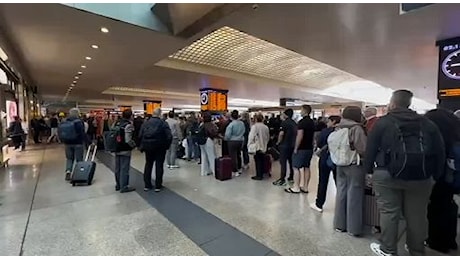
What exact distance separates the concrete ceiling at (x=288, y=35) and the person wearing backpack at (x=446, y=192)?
96.4 inches

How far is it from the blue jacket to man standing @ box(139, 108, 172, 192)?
158 cm

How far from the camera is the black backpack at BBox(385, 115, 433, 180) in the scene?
2.27m

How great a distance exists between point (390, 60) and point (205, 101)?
9.09 meters

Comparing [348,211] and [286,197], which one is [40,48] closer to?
[286,197]

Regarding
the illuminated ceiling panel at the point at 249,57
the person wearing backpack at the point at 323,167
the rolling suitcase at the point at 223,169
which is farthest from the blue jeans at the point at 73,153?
the person wearing backpack at the point at 323,167

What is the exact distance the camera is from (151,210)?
12.7ft

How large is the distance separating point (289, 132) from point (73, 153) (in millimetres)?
4466

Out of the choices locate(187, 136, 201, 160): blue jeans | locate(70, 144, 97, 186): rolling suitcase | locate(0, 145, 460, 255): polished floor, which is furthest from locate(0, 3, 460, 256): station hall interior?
locate(187, 136, 201, 160): blue jeans

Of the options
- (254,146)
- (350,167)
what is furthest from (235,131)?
(350,167)

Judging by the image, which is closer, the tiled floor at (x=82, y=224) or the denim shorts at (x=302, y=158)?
the tiled floor at (x=82, y=224)

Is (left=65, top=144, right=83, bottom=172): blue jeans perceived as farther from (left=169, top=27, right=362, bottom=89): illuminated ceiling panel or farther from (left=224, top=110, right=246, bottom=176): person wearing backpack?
(left=169, top=27, right=362, bottom=89): illuminated ceiling panel

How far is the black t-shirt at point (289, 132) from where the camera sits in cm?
512

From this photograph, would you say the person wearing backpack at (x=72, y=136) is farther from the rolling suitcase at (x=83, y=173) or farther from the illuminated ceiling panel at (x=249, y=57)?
the illuminated ceiling panel at (x=249, y=57)

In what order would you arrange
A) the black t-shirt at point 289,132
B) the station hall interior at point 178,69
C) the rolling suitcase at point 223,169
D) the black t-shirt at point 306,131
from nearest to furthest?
the station hall interior at point 178,69 < the black t-shirt at point 306,131 < the black t-shirt at point 289,132 < the rolling suitcase at point 223,169
